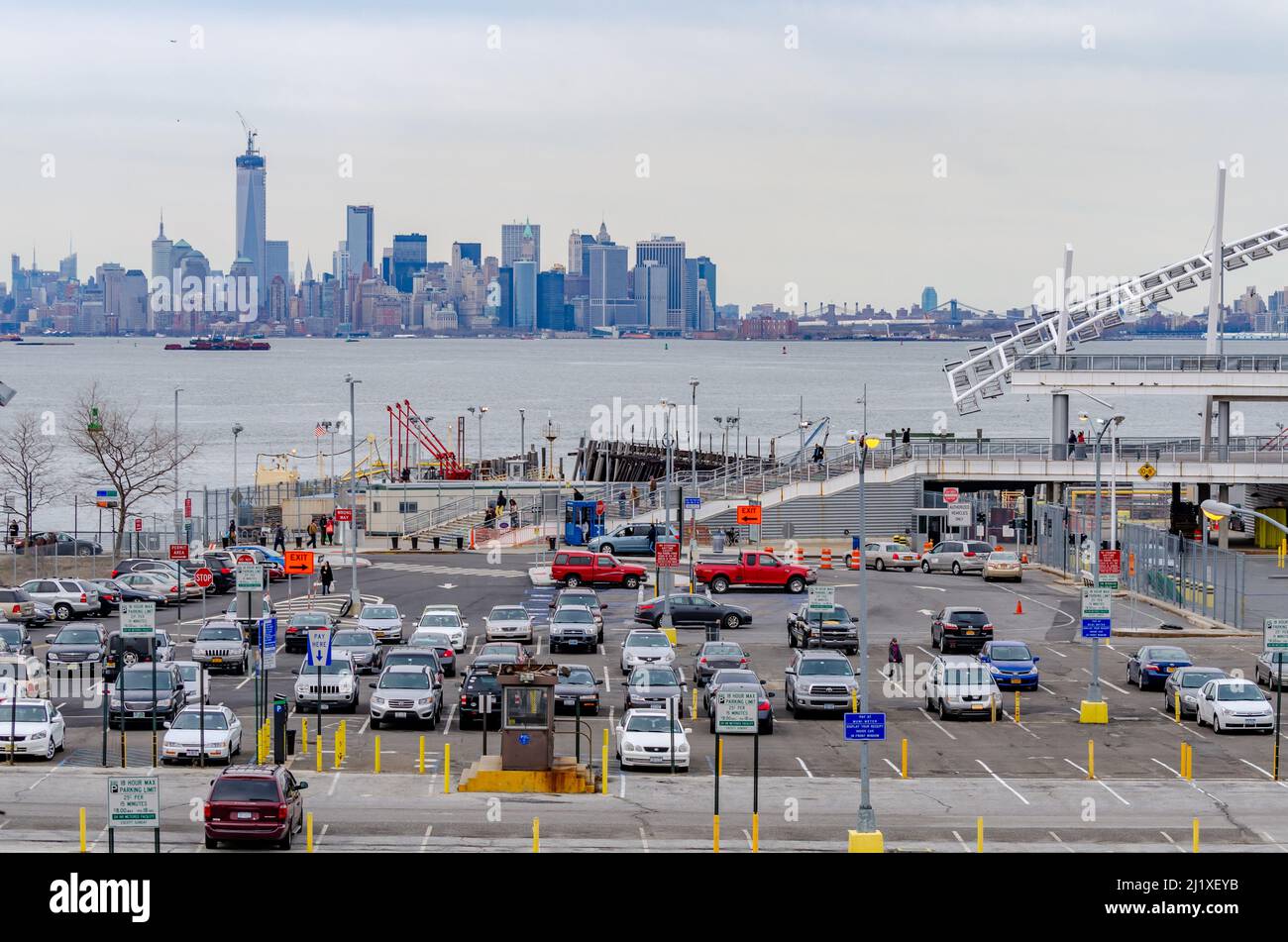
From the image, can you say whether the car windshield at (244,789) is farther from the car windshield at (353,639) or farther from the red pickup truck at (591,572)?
the red pickup truck at (591,572)

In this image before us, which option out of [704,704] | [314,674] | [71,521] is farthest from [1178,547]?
[71,521]

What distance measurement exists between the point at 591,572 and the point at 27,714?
3008 cm

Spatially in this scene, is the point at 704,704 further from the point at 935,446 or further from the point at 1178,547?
the point at 935,446

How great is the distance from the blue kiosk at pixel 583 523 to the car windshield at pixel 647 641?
28.3 m

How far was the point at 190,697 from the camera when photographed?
1518 inches

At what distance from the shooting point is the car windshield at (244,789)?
24.9m

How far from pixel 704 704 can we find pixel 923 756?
647 cm

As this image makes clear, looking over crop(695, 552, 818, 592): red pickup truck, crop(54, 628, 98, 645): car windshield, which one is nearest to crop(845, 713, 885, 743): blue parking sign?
crop(54, 628, 98, 645): car windshield

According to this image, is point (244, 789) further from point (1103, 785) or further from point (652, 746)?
point (1103, 785)

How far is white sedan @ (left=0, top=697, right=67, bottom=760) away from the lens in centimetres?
3259

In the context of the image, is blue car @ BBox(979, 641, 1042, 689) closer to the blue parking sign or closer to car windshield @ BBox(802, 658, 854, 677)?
car windshield @ BBox(802, 658, 854, 677)

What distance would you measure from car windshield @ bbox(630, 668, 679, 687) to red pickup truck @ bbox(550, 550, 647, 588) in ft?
72.6

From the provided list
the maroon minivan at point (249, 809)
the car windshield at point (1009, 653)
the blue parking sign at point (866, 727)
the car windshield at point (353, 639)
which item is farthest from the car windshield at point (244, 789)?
the car windshield at point (1009, 653)

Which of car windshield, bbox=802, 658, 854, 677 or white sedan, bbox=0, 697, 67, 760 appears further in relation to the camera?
car windshield, bbox=802, 658, 854, 677
